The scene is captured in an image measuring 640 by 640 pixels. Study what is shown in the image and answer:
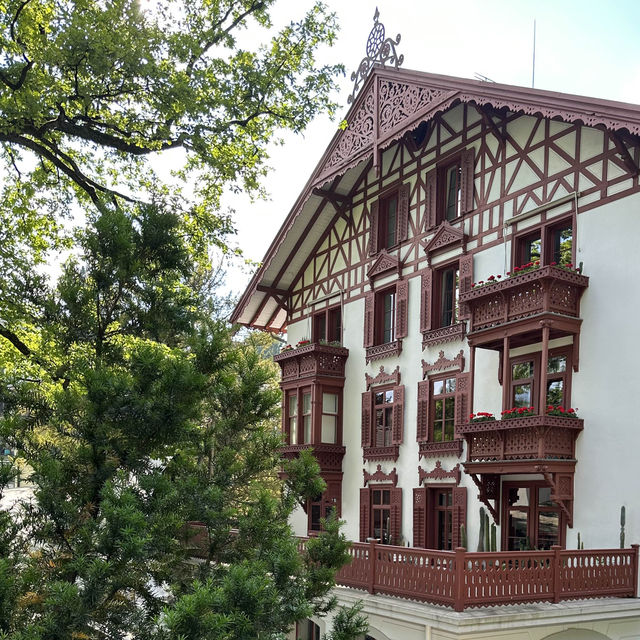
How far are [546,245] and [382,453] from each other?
8.53 meters

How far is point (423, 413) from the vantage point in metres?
23.4

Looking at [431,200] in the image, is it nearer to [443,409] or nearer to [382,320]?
[382,320]

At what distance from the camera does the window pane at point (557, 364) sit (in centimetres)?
1889

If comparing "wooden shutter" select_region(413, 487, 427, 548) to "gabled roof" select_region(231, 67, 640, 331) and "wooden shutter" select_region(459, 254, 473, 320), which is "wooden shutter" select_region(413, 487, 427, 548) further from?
"gabled roof" select_region(231, 67, 640, 331)

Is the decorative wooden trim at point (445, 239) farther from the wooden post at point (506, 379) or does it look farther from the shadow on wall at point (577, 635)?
the shadow on wall at point (577, 635)

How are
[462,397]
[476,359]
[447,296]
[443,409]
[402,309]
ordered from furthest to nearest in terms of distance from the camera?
[402,309] → [447,296] → [443,409] → [462,397] → [476,359]

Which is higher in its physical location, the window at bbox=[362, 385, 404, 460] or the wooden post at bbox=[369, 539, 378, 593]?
the window at bbox=[362, 385, 404, 460]

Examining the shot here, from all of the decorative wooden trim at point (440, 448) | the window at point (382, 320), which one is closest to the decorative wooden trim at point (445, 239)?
the window at point (382, 320)

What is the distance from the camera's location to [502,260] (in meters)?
21.2

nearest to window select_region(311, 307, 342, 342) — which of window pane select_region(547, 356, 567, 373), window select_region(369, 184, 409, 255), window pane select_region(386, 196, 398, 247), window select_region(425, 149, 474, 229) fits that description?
window select_region(369, 184, 409, 255)

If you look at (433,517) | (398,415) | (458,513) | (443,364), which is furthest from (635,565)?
(398,415)

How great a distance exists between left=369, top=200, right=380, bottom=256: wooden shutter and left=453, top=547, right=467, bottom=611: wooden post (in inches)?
545

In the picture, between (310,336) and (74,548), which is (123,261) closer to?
(74,548)

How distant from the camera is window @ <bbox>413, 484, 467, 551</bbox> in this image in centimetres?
2222
